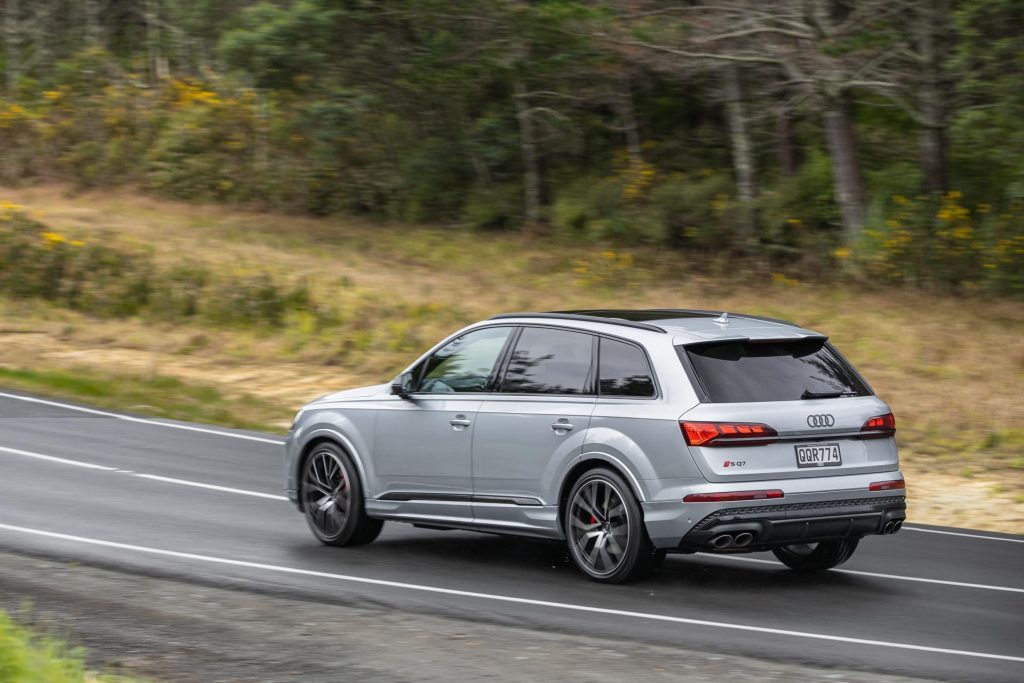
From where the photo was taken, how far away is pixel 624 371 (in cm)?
897

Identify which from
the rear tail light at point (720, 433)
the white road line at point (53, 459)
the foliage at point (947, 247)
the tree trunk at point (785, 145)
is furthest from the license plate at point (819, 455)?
the tree trunk at point (785, 145)

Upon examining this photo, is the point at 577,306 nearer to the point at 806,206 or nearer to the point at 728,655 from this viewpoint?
the point at 806,206

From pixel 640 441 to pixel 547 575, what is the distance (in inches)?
51.2

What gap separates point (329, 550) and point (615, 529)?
8.02 ft

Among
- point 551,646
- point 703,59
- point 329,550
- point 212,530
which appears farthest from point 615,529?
point 703,59

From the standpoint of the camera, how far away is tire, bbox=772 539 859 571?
973 cm

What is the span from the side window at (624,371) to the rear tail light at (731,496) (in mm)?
706

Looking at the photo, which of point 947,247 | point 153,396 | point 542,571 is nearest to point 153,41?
point 153,396

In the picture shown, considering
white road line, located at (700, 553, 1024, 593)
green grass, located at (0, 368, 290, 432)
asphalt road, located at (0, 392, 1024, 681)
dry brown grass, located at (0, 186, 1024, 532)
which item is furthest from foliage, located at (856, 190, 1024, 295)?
white road line, located at (700, 553, 1024, 593)

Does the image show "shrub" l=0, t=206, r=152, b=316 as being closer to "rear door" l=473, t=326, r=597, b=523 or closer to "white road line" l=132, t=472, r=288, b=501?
"white road line" l=132, t=472, r=288, b=501

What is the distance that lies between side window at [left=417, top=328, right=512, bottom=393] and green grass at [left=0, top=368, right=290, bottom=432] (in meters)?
7.19

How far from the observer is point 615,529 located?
8875mm

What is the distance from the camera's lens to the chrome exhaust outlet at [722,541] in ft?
27.8

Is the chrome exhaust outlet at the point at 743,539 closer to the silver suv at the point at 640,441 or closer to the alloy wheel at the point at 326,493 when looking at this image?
the silver suv at the point at 640,441
